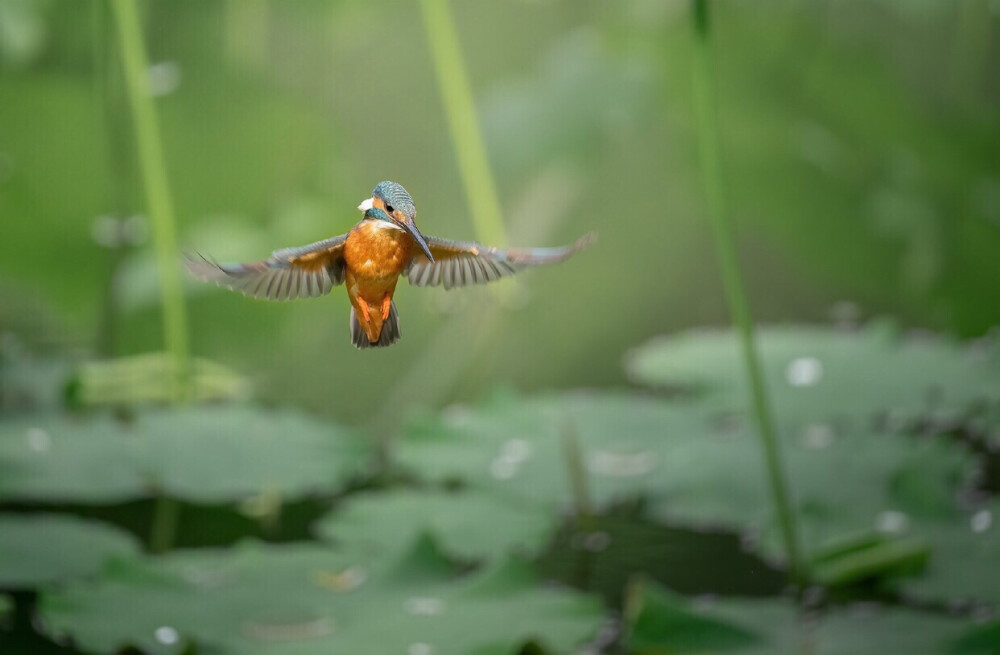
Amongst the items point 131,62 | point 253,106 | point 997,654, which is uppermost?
point 253,106

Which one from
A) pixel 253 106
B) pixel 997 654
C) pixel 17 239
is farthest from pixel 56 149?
pixel 997 654

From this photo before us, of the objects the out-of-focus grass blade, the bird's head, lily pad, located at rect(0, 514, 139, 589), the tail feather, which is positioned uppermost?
the out-of-focus grass blade

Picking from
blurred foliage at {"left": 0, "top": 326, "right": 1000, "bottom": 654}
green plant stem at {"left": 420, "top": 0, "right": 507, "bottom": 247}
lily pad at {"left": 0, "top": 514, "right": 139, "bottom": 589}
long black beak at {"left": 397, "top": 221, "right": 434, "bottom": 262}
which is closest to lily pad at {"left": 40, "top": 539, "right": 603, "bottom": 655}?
blurred foliage at {"left": 0, "top": 326, "right": 1000, "bottom": 654}

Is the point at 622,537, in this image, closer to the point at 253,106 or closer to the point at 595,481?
the point at 595,481

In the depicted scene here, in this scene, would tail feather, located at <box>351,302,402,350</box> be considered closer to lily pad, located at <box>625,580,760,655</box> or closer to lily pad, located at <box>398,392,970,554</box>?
lily pad, located at <box>625,580,760,655</box>

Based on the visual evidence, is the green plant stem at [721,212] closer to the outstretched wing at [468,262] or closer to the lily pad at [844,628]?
the lily pad at [844,628]

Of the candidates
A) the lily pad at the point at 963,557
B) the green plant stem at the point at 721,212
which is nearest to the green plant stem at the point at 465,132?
the green plant stem at the point at 721,212

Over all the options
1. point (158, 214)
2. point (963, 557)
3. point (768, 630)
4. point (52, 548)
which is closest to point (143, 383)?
point (52, 548)
